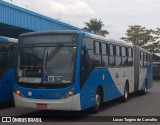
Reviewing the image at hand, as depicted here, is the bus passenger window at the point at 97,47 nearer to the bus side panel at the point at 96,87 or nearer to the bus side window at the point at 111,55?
the bus side panel at the point at 96,87

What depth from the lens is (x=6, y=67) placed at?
15.2 meters

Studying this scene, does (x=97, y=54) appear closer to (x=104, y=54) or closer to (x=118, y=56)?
(x=104, y=54)

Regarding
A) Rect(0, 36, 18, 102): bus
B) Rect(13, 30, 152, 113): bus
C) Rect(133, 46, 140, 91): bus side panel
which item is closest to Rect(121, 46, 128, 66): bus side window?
Rect(133, 46, 140, 91): bus side panel

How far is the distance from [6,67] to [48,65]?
11.5 feet

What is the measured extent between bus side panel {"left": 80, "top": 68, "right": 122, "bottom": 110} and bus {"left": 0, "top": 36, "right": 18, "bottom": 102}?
3.31 meters

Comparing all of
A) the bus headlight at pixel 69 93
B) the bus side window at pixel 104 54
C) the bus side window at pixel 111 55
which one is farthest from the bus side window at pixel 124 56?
the bus headlight at pixel 69 93

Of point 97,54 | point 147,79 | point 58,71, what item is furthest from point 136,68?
point 58,71

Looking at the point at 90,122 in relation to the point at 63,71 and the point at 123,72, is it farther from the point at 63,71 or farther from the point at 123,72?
the point at 123,72

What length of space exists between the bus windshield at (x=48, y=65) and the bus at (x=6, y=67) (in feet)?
7.77

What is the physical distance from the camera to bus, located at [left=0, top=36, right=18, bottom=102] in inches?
588

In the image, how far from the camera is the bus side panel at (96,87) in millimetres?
12594

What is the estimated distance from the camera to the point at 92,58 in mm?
13438

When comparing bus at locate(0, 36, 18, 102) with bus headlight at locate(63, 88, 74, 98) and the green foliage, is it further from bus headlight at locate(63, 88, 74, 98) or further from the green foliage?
the green foliage

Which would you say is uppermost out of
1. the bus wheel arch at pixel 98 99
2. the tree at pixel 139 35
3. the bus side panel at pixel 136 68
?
the tree at pixel 139 35
